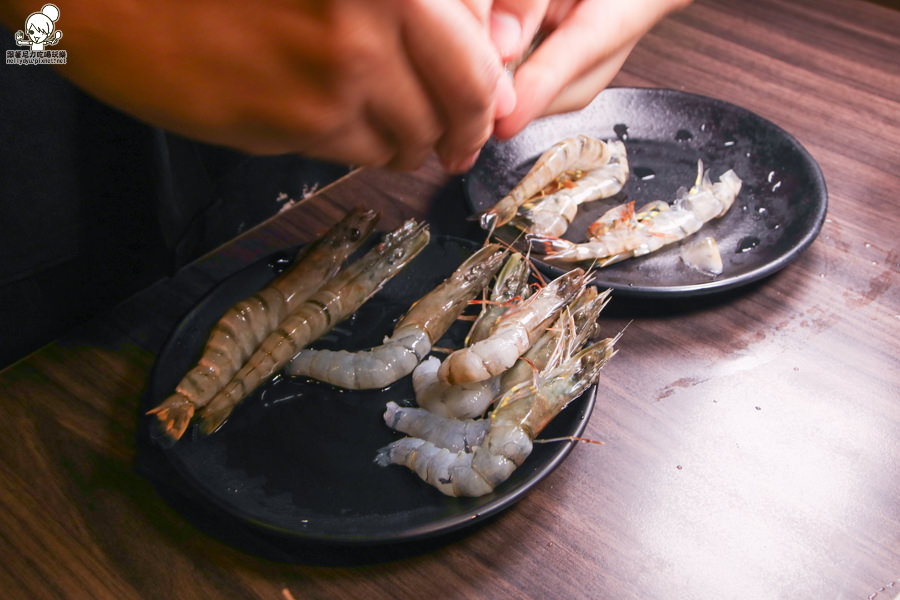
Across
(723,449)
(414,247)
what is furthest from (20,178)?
(723,449)

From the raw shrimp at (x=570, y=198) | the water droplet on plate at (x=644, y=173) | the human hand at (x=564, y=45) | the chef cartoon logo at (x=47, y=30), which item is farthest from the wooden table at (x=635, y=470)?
the chef cartoon logo at (x=47, y=30)

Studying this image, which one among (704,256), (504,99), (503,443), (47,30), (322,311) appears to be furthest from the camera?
(704,256)

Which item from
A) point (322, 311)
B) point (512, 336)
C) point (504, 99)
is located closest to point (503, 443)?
point (512, 336)

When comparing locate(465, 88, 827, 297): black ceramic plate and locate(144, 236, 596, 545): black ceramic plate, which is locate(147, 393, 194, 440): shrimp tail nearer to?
locate(144, 236, 596, 545): black ceramic plate

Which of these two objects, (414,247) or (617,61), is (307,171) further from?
(617,61)

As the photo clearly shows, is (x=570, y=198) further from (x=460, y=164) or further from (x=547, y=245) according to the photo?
(x=460, y=164)

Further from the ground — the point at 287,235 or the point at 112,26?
the point at 112,26
